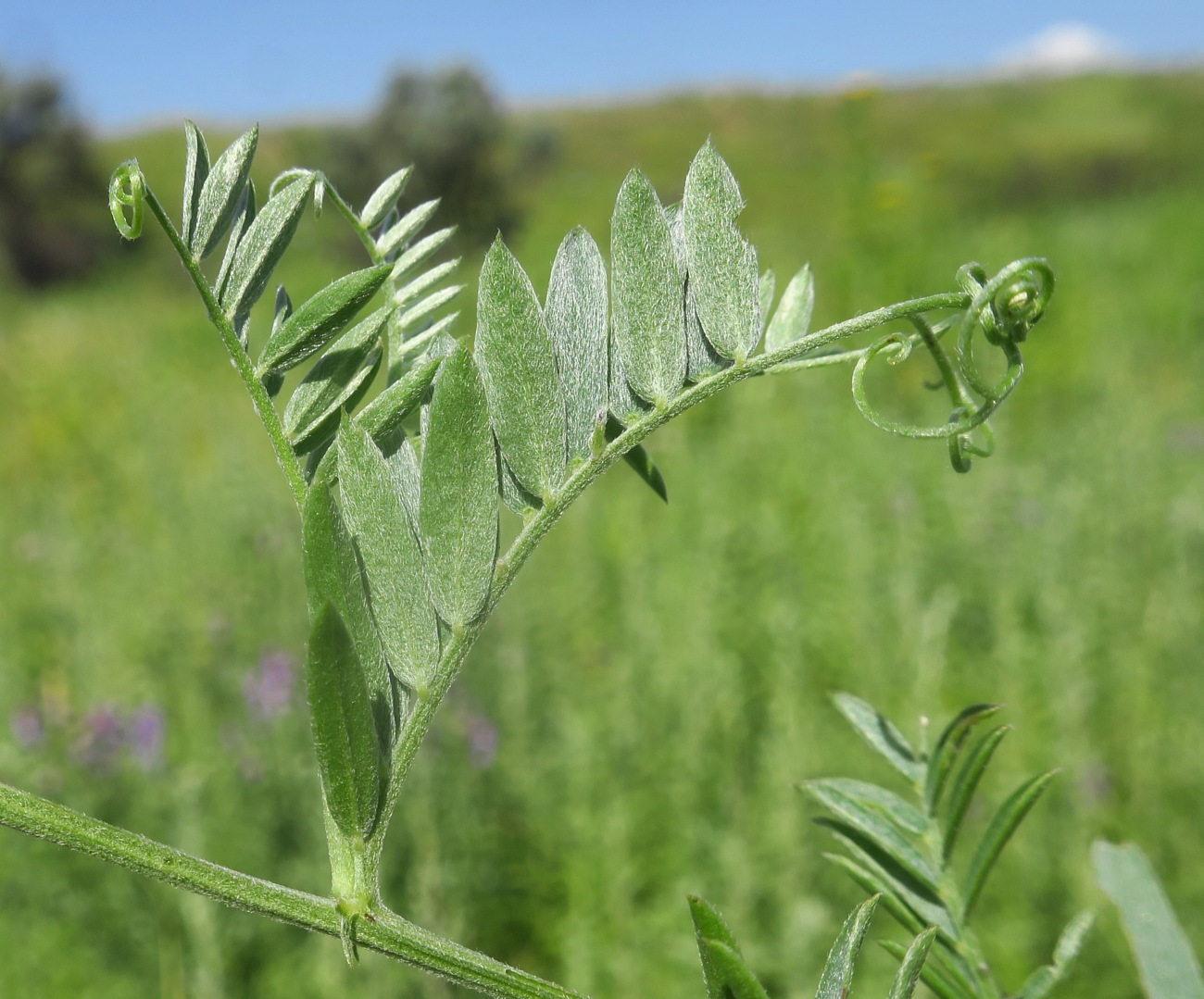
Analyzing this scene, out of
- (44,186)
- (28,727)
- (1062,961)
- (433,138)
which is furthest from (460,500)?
(44,186)

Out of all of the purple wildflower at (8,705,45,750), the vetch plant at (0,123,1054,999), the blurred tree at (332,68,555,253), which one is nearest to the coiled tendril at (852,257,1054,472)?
the vetch plant at (0,123,1054,999)

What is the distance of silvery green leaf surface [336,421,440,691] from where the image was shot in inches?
10.3

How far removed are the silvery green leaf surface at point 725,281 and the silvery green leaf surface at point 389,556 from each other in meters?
0.10

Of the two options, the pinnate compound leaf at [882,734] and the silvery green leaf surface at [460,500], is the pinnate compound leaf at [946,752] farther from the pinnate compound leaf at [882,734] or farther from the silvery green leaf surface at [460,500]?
the silvery green leaf surface at [460,500]

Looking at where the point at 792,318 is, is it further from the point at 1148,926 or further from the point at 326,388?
the point at 1148,926

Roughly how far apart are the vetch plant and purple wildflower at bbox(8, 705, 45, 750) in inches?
50.9

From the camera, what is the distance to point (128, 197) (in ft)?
0.95

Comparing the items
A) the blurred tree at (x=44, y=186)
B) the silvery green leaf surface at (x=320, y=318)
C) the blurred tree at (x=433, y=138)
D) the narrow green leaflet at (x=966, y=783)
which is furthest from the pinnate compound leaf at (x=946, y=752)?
the blurred tree at (x=44, y=186)

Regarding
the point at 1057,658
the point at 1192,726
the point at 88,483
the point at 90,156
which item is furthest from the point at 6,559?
the point at 90,156

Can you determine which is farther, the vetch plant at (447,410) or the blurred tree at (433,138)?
the blurred tree at (433,138)

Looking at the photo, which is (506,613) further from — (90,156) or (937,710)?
(90,156)

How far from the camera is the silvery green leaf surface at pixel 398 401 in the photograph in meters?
0.28

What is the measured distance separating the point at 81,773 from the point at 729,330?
4.43ft

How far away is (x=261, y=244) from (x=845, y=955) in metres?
0.26
